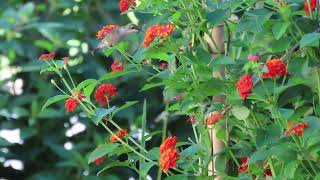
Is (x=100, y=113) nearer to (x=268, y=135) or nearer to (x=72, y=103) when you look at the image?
(x=72, y=103)

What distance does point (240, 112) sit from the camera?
5.47 feet

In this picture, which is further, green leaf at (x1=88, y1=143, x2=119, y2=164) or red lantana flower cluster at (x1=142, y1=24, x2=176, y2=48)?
green leaf at (x1=88, y1=143, x2=119, y2=164)

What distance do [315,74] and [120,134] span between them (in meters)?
0.45

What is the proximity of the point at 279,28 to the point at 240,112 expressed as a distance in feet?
0.63

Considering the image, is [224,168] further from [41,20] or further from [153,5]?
[41,20]

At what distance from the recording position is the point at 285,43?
1683 mm

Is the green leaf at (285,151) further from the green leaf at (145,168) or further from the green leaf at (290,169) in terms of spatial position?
the green leaf at (145,168)

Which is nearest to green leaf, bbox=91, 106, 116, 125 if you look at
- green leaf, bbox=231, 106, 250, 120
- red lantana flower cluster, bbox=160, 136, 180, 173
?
red lantana flower cluster, bbox=160, 136, 180, 173

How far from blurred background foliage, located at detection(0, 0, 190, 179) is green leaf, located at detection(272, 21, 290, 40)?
4.08ft

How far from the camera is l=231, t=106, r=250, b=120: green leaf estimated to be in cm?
166

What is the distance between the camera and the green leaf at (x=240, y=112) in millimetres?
1655

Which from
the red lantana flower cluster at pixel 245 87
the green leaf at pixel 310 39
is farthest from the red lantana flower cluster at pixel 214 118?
the green leaf at pixel 310 39

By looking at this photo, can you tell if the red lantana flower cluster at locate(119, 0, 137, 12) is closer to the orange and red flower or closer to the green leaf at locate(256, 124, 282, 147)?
the orange and red flower

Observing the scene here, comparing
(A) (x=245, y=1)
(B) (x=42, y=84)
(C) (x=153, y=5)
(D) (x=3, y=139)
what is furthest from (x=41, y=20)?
(A) (x=245, y=1)
